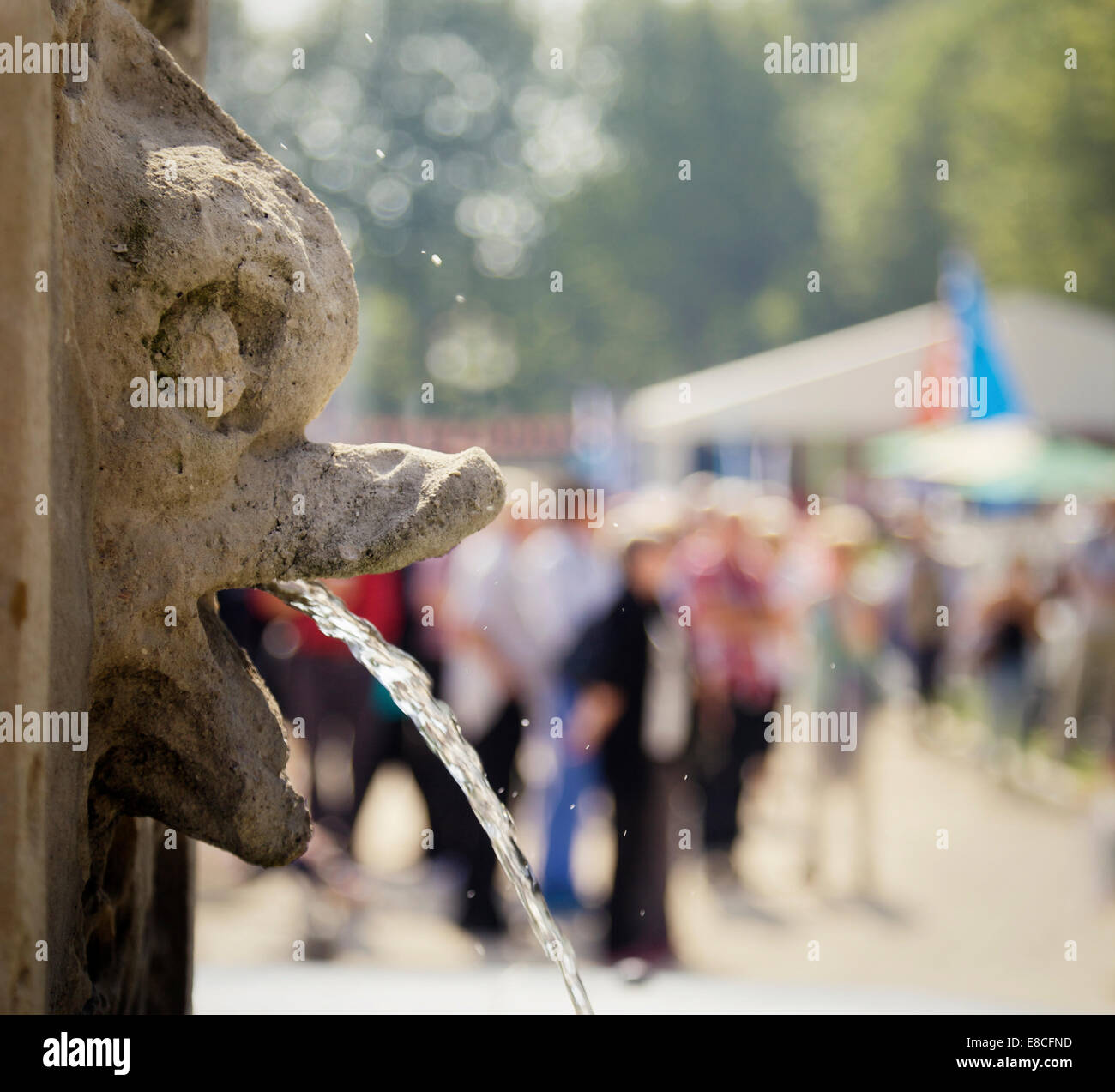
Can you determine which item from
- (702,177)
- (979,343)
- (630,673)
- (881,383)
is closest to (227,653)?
(630,673)

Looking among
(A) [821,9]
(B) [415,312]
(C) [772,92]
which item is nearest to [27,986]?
(B) [415,312]

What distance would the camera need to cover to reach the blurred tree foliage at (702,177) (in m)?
21.2

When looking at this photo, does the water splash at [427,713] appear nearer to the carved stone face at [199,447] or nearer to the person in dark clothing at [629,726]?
the carved stone face at [199,447]

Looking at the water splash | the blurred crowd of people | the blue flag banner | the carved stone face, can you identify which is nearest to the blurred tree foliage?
the blue flag banner

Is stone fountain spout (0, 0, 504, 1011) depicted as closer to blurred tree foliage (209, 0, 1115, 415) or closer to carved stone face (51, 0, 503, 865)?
carved stone face (51, 0, 503, 865)

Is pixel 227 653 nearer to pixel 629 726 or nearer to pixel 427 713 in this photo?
pixel 427 713

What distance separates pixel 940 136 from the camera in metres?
34.1

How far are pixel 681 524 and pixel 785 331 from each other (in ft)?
100

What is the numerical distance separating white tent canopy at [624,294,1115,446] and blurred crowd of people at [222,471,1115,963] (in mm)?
4599

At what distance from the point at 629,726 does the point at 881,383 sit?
10201 mm

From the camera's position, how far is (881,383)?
14758mm

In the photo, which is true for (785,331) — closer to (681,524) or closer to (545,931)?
(681,524)

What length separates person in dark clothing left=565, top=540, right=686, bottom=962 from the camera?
547 cm

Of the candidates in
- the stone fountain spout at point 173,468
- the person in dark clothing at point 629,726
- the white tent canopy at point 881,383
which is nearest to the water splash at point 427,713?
the stone fountain spout at point 173,468
